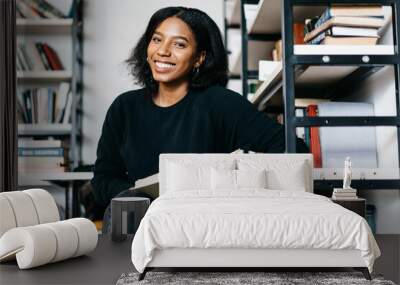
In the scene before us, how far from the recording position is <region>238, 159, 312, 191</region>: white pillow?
3.13 metres

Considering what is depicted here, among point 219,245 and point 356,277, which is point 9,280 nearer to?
point 219,245

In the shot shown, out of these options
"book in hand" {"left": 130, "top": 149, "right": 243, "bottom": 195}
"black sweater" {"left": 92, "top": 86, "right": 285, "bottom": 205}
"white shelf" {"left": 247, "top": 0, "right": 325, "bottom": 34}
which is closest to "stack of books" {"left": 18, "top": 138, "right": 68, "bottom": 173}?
"black sweater" {"left": 92, "top": 86, "right": 285, "bottom": 205}

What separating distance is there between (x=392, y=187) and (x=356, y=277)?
1139mm

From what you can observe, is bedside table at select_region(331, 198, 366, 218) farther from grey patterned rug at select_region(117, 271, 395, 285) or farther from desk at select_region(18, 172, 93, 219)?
desk at select_region(18, 172, 93, 219)

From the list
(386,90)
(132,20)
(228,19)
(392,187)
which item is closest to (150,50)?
(132,20)

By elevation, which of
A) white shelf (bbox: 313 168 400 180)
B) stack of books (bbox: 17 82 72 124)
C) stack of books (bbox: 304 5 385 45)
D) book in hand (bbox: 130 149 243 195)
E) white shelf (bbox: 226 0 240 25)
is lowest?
book in hand (bbox: 130 149 243 195)

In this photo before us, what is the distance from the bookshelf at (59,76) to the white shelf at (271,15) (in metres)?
1.27

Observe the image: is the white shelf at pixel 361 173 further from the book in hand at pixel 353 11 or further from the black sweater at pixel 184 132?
the book in hand at pixel 353 11

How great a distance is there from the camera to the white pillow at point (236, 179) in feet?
10.0

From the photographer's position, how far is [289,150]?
326cm

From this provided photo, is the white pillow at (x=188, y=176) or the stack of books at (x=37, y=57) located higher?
the stack of books at (x=37, y=57)

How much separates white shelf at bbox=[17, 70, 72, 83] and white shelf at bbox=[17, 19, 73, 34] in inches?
11.9

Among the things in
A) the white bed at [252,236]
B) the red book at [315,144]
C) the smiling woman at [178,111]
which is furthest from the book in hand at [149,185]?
the white bed at [252,236]

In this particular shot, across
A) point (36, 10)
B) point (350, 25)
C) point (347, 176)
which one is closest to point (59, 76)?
point (36, 10)
